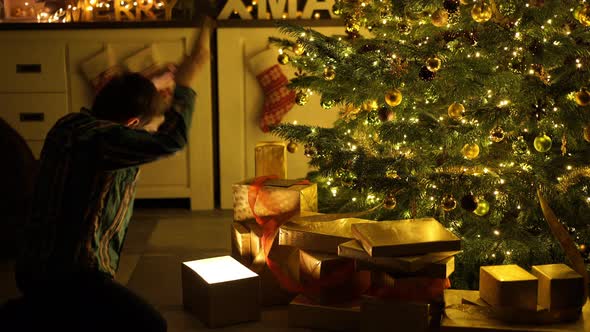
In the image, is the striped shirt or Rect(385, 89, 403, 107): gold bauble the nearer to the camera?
the striped shirt

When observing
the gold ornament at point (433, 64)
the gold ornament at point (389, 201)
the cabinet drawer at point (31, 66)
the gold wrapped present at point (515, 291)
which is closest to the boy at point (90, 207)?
the gold ornament at point (433, 64)

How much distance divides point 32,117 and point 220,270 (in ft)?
6.96

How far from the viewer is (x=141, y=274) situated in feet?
10.0

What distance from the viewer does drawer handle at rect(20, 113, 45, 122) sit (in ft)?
13.6

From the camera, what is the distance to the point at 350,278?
7.79ft

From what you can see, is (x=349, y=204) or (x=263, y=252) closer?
(x=263, y=252)

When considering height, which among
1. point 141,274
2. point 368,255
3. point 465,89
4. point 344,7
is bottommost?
point 141,274

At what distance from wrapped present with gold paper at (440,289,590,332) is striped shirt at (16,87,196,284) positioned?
3.16 feet

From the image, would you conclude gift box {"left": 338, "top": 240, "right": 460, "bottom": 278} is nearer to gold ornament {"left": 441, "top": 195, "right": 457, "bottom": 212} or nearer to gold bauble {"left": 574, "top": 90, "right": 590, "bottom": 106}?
gold ornament {"left": 441, "top": 195, "right": 457, "bottom": 212}

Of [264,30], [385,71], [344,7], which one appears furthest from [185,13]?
[385,71]


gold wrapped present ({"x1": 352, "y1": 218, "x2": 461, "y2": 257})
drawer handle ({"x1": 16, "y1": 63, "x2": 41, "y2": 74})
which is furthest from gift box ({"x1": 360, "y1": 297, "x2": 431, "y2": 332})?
drawer handle ({"x1": 16, "y1": 63, "x2": 41, "y2": 74})

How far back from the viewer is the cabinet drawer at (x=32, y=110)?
4.12 metres

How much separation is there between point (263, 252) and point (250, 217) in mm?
182

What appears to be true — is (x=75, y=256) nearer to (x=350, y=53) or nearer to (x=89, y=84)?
(x=350, y=53)
